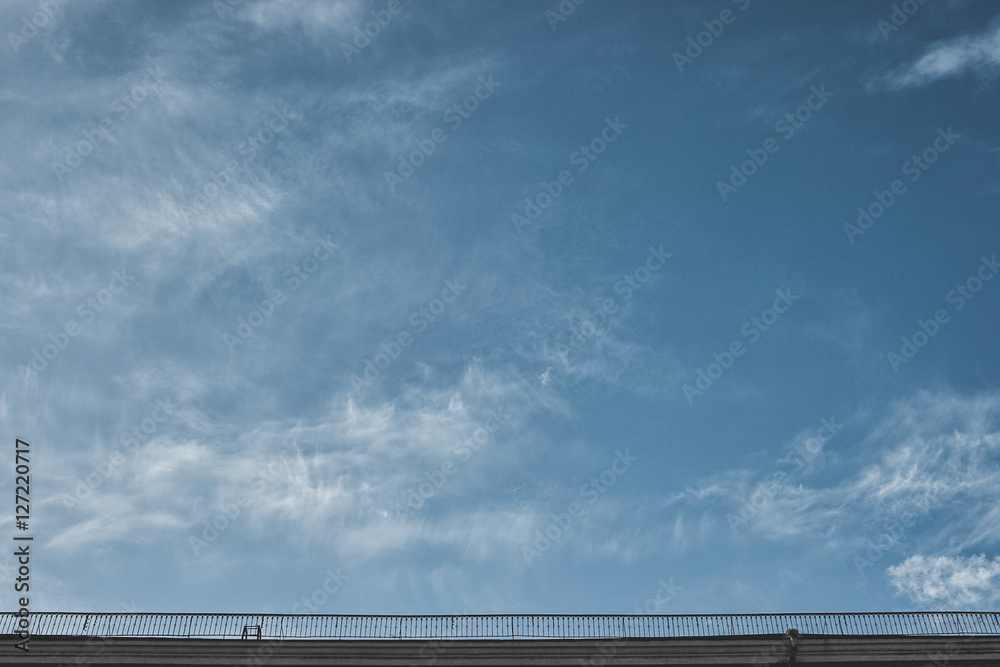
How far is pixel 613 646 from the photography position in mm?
27625

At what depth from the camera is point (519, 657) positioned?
27.5 meters

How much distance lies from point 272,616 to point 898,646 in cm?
1920

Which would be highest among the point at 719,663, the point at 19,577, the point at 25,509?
the point at 25,509

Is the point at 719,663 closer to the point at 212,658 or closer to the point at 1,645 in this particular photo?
the point at 212,658

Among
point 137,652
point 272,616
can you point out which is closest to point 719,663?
point 272,616

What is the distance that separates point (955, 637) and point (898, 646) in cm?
188

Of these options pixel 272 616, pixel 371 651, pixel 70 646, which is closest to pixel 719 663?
pixel 371 651

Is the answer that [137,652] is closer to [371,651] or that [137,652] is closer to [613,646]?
[371,651]

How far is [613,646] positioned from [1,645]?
18207 mm

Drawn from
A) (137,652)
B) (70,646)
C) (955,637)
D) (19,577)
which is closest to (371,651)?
(137,652)

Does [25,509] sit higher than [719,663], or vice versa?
[25,509]

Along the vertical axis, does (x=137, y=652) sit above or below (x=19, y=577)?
below

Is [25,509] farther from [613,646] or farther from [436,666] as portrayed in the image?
[613,646]

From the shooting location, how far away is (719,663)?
1080 inches
